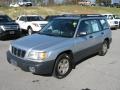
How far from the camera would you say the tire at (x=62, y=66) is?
6.88 metres

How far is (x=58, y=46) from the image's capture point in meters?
6.85

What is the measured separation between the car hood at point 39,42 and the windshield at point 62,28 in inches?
14.7

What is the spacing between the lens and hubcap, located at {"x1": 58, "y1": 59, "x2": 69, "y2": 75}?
701 centimetres

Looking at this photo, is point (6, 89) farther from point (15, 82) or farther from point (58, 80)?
point (58, 80)

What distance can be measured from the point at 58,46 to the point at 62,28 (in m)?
1.27

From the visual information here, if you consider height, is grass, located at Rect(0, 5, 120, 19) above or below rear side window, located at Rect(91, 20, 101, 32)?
below

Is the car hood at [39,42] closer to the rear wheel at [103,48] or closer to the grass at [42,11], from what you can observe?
the rear wheel at [103,48]

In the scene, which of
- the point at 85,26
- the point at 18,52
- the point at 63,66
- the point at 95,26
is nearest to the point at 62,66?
the point at 63,66

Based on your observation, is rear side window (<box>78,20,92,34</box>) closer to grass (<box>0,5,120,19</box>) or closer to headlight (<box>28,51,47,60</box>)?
headlight (<box>28,51,47,60</box>)

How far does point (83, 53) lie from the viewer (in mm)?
8016

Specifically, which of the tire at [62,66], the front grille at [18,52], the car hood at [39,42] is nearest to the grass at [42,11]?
the car hood at [39,42]

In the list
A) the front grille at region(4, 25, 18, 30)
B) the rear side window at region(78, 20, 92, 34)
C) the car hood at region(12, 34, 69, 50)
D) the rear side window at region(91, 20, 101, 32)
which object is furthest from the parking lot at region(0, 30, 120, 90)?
the front grille at region(4, 25, 18, 30)

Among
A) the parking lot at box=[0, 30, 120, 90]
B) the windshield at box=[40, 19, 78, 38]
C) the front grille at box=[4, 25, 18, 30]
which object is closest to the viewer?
the parking lot at box=[0, 30, 120, 90]

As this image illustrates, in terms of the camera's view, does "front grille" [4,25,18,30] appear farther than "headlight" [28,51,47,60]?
Yes
